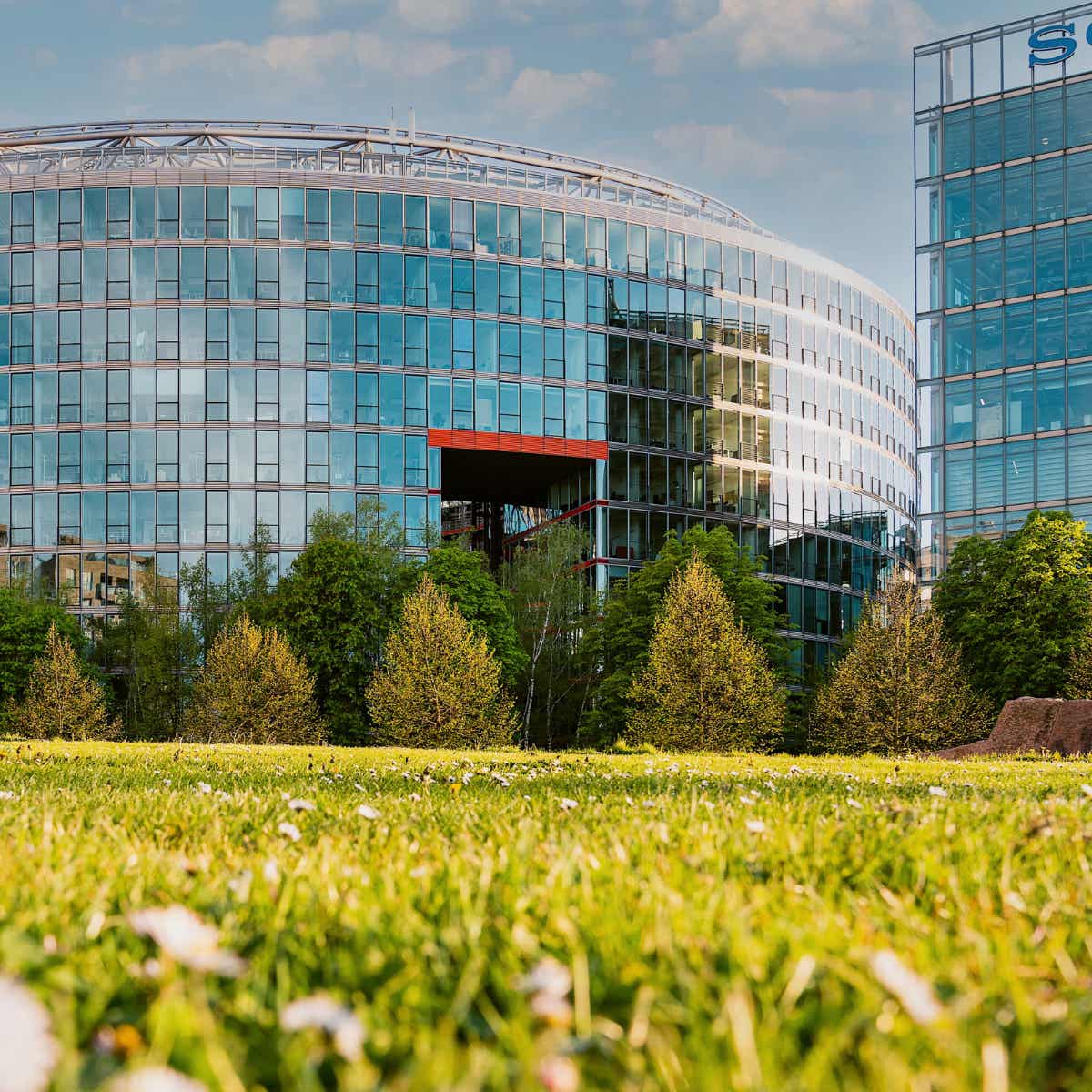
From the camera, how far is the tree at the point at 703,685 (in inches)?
1473

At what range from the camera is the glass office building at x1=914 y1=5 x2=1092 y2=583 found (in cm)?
5381

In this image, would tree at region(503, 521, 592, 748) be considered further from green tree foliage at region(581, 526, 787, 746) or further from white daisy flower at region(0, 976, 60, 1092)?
white daisy flower at region(0, 976, 60, 1092)

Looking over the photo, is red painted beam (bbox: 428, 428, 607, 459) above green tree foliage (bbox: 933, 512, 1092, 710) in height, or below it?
above

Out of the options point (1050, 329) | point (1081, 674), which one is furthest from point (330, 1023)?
point (1050, 329)

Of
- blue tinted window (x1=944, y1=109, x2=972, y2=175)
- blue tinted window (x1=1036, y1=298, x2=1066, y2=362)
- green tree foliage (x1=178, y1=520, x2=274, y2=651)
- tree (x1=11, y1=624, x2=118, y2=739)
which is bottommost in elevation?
tree (x1=11, y1=624, x2=118, y2=739)

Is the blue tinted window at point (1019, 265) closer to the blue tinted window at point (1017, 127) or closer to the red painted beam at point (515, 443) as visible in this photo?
the blue tinted window at point (1017, 127)

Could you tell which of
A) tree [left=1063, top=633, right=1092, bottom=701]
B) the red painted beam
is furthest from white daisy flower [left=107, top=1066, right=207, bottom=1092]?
the red painted beam

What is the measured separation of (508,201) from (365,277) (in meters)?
8.80

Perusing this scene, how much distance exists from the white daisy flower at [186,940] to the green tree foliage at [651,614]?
4409 centimetres

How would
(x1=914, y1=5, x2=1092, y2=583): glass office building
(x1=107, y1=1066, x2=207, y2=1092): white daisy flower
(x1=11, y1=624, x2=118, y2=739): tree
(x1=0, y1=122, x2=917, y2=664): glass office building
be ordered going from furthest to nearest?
(x1=0, y1=122, x2=917, y2=664): glass office building, (x1=914, y1=5, x2=1092, y2=583): glass office building, (x1=11, y1=624, x2=118, y2=739): tree, (x1=107, y1=1066, x2=207, y2=1092): white daisy flower

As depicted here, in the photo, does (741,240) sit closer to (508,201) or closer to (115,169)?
(508,201)

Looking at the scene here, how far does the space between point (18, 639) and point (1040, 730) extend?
135 feet

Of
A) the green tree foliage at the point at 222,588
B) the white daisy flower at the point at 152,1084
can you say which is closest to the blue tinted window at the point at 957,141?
the green tree foliage at the point at 222,588

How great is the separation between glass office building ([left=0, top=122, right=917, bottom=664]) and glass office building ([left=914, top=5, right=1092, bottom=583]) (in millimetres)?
13158
